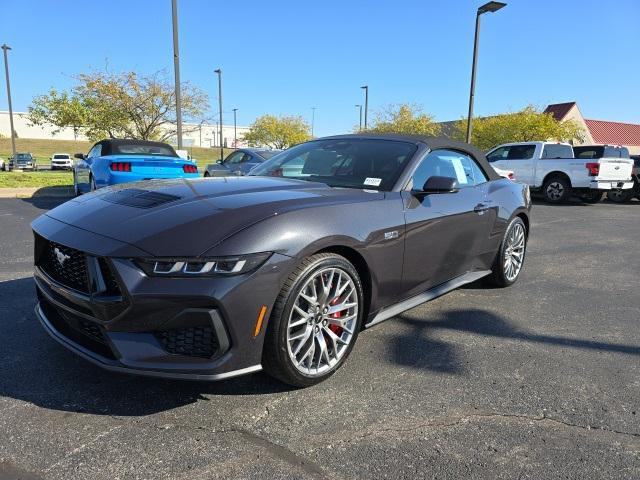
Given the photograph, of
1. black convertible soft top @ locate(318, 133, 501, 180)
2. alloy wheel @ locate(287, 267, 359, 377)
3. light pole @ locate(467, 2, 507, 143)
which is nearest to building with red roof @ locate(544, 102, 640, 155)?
light pole @ locate(467, 2, 507, 143)

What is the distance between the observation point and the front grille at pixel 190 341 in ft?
7.38

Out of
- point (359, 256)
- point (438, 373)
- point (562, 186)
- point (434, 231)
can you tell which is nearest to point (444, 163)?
point (434, 231)

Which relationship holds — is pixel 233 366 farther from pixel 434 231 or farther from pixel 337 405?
pixel 434 231

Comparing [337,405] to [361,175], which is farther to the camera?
[361,175]

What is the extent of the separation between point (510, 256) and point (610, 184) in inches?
418

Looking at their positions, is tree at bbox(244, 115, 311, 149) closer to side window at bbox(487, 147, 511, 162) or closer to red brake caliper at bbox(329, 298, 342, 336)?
side window at bbox(487, 147, 511, 162)

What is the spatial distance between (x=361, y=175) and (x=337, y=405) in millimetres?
1628

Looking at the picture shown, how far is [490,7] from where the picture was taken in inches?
572

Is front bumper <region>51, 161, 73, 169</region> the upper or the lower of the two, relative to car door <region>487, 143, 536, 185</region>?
lower

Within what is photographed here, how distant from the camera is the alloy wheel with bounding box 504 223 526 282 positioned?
475cm

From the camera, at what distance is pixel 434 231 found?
3447 mm

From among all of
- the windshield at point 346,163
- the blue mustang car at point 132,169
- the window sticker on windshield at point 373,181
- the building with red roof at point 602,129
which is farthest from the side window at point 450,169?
the building with red roof at point 602,129

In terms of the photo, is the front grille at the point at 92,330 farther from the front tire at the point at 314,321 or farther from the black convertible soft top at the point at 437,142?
the black convertible soft top at the point at 437,142

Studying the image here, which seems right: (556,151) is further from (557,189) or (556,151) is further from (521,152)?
(557,189)
